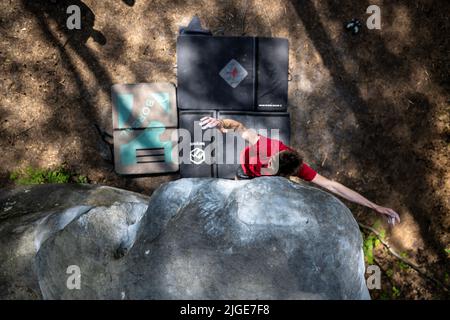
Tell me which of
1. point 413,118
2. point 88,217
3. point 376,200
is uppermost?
point 413,118

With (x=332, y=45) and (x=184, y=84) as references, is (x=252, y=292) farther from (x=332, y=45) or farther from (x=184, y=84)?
(x=332, y=45)

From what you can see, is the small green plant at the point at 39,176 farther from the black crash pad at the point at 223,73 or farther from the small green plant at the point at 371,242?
the small green plant at the point at 371,242

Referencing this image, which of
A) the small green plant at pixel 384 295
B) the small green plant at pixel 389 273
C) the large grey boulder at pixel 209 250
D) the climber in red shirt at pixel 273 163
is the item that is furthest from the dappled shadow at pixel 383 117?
the large grey boulder at pixel 209 250

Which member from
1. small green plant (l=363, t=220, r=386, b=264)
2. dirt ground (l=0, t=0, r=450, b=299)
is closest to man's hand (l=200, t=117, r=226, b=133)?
dirt ground (l=0, t=0, r=450, b=299)

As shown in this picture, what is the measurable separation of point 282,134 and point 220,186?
6.27 ft

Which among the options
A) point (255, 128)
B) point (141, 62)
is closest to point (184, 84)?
point (141, 62)

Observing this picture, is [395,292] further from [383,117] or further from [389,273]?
[383,117]

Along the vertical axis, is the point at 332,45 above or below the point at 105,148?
above

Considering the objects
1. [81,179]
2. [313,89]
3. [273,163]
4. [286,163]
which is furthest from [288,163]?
[81,179]

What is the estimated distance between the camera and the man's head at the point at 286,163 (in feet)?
10.4

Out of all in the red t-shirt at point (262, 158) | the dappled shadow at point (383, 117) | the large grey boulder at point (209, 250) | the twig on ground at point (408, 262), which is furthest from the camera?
the twig on ground at point (408, 262)

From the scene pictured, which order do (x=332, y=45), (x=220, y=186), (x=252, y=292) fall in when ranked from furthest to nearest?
(x=332, y=45) → (x=220, y=186) → (x=252, y=292)

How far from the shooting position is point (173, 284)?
205 cm

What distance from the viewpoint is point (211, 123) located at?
3740mm
